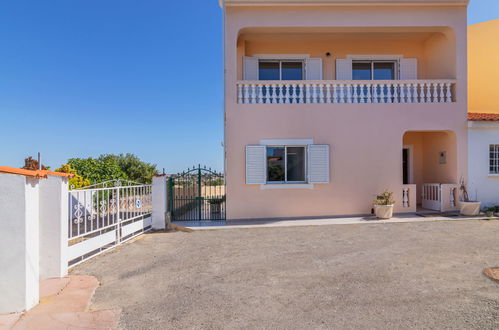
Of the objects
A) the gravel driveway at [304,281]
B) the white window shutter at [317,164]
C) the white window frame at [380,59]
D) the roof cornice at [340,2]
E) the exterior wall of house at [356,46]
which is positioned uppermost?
the roof cornice at [340,2]

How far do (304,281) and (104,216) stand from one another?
4639 millimetres

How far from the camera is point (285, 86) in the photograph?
961cm

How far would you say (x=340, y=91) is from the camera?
376 inches

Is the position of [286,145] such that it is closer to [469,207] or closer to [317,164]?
[317,164]

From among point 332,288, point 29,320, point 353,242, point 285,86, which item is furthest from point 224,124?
point 29,320

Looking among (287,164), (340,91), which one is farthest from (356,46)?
(287,164)

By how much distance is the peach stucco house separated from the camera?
30.2ft

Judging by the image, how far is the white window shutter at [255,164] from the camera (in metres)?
9.07

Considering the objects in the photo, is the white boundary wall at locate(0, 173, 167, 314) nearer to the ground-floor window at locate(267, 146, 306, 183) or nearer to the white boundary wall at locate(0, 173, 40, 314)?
the white boundary wall at locate(0, 173, 40, 314)

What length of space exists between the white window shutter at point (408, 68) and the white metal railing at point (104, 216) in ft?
34.3

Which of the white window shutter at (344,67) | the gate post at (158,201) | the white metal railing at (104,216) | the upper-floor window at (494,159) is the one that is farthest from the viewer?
the white window shutter at (344,67)

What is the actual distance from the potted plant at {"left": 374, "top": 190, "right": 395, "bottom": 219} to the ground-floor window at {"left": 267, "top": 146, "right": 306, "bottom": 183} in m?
2.52

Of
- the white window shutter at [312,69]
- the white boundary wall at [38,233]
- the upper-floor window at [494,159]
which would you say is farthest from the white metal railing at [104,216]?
the upper-floor window at [494,159]

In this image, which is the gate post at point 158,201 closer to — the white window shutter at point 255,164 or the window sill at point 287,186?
the white window shutter at point 255,164
